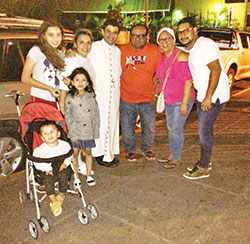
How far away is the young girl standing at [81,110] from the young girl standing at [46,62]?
189 mm

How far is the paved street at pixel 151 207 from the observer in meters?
3.44

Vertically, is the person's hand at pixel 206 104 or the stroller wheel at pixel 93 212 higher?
the person's hand at pixel 206 104

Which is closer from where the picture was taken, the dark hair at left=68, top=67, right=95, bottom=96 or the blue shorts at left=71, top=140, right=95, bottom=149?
the dark hair at left=68, top=67, right=95, bottom=96

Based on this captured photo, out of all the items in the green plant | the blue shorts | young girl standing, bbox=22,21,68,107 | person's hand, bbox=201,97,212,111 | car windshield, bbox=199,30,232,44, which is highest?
the green plant

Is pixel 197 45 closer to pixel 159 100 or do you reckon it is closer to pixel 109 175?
pixel 159 100

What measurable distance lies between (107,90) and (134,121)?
2.48 feet

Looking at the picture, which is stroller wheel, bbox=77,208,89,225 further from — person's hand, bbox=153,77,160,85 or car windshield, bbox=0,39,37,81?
person's hand, bbox=153,77,160,85

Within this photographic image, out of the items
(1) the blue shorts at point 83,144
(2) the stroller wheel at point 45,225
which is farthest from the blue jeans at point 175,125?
(2) the stroller wheel at point 45,225

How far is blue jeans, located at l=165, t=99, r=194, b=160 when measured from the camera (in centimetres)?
470

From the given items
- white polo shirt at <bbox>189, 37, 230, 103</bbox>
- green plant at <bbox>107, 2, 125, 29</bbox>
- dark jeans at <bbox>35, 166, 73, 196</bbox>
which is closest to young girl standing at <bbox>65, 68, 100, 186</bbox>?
dark jeans at <bbox>35, 166, 73, 196</bbox>

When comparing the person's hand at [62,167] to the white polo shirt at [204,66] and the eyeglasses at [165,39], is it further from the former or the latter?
the eyeglasses at [165,39]

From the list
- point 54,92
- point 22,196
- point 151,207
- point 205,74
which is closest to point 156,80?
point 205,74

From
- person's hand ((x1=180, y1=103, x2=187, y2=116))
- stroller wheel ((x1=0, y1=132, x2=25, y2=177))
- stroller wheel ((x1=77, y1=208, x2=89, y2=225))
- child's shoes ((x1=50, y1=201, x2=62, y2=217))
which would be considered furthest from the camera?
stroller wheel ((x1=0, y1=132, x2=25, y2=177))

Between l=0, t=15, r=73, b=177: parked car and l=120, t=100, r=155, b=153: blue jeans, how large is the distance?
1387mm
